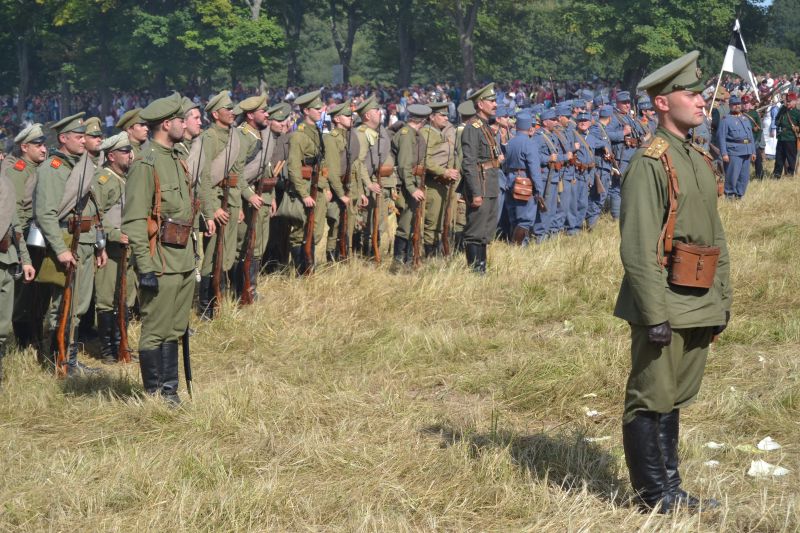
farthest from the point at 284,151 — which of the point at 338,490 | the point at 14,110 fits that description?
the point at 14,110

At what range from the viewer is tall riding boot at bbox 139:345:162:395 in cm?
707

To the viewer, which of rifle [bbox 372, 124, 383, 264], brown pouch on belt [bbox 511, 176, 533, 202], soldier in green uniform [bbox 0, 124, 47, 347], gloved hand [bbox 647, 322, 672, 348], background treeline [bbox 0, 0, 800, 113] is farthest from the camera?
background treeline [bbox 0, 0, 800, 113]

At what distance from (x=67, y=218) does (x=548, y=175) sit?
24.8 ft

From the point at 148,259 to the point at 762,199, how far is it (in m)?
11.9

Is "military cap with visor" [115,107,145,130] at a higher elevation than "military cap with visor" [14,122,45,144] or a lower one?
higher

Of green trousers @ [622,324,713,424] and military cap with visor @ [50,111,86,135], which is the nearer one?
green trousers @ [622,324,713,424]

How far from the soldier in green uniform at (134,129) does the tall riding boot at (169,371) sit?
8.92 ft

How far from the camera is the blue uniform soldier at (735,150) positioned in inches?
693

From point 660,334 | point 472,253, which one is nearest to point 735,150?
point 472,253

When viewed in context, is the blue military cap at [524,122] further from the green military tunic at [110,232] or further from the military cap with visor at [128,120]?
the green military tunic at [110,232]

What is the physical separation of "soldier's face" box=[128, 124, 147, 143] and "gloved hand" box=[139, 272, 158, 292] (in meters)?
2.90

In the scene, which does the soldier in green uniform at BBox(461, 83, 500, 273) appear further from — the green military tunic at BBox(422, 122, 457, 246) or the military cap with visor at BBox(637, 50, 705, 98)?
the military cap with visor at BBox(637, 50, 705, 98)

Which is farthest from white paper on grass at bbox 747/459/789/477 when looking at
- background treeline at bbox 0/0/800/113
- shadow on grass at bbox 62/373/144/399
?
A: background treeline at bbox 0/0/800/113

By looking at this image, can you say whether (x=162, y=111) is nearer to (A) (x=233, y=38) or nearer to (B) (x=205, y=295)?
(B) (x=205, y=295)
